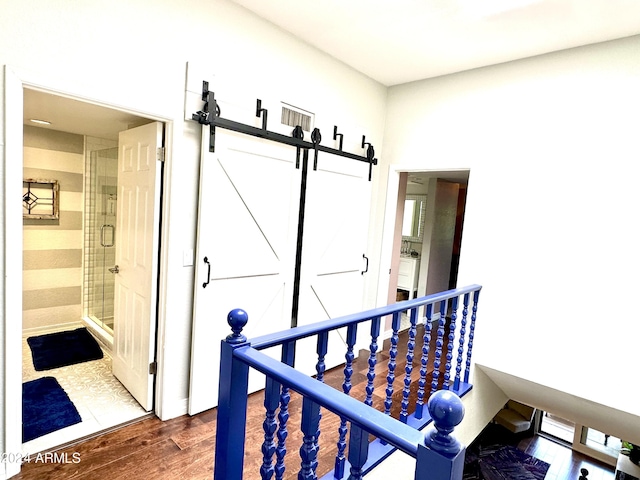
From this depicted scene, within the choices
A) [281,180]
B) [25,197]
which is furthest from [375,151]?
[25,197]

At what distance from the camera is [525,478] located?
5.82 meters

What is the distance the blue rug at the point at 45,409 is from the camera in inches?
91.1

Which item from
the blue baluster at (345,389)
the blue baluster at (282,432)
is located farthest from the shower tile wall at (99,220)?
the blue baluster at (282,432)

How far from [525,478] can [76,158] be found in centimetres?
791

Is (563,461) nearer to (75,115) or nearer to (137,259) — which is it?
(137,259)

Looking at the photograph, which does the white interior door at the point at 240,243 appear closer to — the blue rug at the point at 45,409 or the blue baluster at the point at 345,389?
the blue rug at the point at 45,409

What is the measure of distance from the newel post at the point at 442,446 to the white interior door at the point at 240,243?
202 cm

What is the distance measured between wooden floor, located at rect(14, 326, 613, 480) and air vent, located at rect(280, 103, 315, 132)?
230cm

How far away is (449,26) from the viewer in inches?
103

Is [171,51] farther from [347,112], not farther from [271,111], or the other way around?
[347,112]

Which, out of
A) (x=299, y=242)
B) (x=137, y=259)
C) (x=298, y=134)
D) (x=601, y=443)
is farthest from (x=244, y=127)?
(x=601, y=443)

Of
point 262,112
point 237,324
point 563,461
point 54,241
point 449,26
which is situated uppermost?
point 449,26

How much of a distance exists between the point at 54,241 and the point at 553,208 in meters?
5.01

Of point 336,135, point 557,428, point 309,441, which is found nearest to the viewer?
point 309,441
